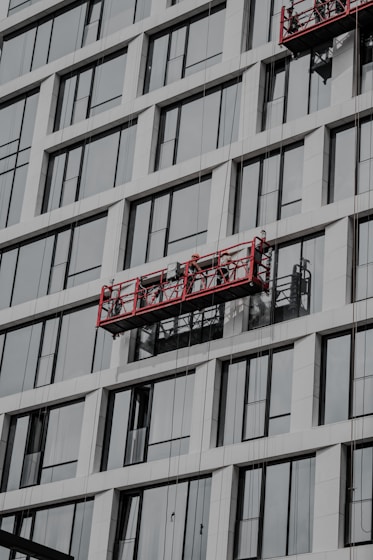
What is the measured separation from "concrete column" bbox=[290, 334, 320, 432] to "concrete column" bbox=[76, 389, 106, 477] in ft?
A: 31.4

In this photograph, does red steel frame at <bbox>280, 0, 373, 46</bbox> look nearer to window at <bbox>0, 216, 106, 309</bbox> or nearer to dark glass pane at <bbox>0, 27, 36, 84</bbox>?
window at <bbox>0, 216, 106, 309</bbox>

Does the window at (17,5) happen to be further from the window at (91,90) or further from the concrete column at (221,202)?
the concrete column at (221,202)

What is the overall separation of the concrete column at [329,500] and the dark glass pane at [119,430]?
9.80 meters

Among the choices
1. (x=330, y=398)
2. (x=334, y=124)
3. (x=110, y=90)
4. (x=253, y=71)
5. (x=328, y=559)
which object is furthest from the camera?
(x=110, y=90)

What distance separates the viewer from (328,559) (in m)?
45.0

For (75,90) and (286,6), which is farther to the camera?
(75,90)

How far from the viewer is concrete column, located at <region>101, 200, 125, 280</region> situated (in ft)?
189

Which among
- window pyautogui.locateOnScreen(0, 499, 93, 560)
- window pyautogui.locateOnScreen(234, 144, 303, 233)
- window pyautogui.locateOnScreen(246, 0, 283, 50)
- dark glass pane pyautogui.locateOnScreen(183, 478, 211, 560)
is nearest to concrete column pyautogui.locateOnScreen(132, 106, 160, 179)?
window pyautogui.locateOnScreen(234, 144, 303, 233)

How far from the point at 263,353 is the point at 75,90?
788 inches

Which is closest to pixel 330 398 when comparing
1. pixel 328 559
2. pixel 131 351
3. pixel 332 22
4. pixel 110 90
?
pixel 328 559

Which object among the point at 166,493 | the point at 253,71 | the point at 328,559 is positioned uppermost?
the point at 253,71

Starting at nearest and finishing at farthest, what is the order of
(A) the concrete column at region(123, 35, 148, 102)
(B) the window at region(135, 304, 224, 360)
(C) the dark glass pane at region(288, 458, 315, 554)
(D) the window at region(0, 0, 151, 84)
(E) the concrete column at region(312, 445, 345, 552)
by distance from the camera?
(E) the concrete column at region(312, 445, 345, 552) < (C) the dark glass pane at region(288, 458, 315, 554) < (B) the window at region(135, 304, 224, 360) < (A) the concrete column at region(123, 35, 148, 102) < (D) the window at region(0, 0, 151, 84)

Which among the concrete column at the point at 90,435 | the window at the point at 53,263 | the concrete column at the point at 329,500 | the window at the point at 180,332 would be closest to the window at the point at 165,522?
the concrete column at the point at 90,435

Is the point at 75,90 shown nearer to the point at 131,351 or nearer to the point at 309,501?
the point at 131,351
